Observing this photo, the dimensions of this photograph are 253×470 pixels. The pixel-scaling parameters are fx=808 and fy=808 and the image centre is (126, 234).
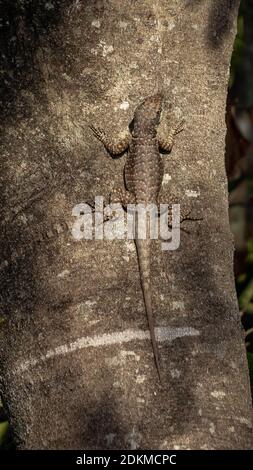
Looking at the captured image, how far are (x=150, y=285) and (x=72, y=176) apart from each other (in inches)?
22.3

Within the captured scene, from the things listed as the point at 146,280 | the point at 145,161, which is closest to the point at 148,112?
the point at 145,161

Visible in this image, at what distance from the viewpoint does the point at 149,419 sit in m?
2.91

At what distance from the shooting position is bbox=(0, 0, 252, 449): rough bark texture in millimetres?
2971

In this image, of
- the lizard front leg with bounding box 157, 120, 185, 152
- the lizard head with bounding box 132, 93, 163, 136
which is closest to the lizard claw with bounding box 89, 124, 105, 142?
the lizard head with bounding box 132, 93, 163, 136

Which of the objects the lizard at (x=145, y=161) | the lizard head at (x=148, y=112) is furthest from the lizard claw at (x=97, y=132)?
the lizard head at (x=148, y=112)

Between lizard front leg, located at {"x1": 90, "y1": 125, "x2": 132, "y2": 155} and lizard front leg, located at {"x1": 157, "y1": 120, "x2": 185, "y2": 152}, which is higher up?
lizard front leg, located at {"x1": 157, "y1": 120, "x2": 185, "y2": 152}

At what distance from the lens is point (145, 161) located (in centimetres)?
404

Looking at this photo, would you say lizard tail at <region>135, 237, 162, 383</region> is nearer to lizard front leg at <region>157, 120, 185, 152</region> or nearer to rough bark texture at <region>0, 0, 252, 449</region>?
rough bark texture at <region>0, 0, 252, 449</region>

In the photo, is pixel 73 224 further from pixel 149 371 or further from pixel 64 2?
pixel 64 2

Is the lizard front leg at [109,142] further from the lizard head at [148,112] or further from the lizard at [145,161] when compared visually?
the lizard head at [148,112]

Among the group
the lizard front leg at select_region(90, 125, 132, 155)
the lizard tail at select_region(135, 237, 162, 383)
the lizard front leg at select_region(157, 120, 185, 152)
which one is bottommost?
the lizard tail at select_region(135, 237, 162, 383)

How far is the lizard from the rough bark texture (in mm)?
42

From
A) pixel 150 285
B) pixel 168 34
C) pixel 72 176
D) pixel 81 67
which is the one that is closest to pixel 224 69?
pixel 168 34

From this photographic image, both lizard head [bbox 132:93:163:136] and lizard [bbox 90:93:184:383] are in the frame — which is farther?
lizard head [bbox 132:93:163:136]
